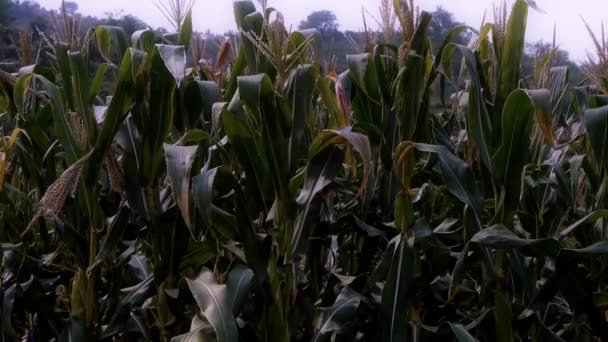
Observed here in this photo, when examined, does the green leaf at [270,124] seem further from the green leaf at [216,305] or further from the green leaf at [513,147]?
the green leaf at [513,147]

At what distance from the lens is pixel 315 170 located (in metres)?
1.46

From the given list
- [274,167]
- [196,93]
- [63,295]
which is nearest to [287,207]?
[274,167]

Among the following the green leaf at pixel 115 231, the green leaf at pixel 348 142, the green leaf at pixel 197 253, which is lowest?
the green leaf at pixel 197 253

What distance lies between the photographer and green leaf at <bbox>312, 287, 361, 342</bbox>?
1501 millimetres

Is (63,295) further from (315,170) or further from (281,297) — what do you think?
(315,170)

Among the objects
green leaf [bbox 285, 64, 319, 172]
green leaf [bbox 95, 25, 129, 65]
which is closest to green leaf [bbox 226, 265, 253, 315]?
green leaf [bbox 285, 64, 319, 172]

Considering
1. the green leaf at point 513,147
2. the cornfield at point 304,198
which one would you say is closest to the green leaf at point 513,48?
the cornfield at point 304,198

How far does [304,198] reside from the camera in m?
1.46

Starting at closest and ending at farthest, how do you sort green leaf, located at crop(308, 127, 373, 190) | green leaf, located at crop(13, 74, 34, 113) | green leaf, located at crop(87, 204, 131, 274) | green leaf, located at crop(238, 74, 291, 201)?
green leaf, located at crop(308, 127, 373, 190)
green leaf, located at crop(238, 74, 291, 201)
green leaf, located at crop(87, 204, 131, 274)
green leaf, located at crop(13, 74, 34, 113)

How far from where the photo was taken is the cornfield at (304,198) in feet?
4.69

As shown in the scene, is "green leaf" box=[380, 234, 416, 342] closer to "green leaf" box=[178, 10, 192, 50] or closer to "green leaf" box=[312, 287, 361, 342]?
"green leaf" box=[312, 287, 361, 342]

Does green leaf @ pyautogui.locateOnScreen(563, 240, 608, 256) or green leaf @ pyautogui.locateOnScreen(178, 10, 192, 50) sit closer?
green leaf @ pyautogui.locateOnScreen(563, 240, 608, 256)

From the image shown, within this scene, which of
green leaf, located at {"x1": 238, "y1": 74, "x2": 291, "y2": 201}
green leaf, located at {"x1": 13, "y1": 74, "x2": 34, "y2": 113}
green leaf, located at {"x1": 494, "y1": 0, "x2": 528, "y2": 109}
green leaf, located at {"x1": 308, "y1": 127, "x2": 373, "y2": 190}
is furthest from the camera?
green leaf, located at {"x1": 13, "y1": 74, "x2": 34, "y2": 113}

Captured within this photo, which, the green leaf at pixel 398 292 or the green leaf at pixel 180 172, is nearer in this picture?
the green leaf at pixel 180 172
